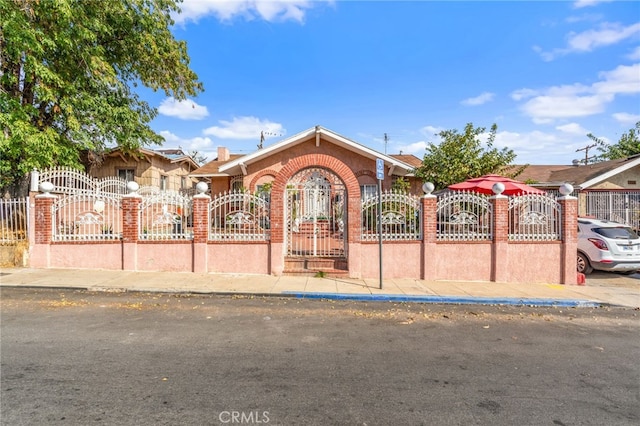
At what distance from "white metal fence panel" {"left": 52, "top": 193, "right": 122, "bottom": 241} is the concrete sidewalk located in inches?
39.3

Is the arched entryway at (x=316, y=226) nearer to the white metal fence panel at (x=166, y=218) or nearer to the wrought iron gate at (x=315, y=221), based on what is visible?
the wrought iron gate at (x=315, y=221)

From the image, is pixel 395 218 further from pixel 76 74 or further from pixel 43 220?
pixel 76 74

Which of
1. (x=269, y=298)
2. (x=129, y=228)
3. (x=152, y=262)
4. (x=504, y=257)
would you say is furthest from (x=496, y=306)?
(x=129, y=228)

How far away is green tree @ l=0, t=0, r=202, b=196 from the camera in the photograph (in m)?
10.6

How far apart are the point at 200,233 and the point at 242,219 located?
1.18m

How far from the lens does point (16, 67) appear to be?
12320 millimetres

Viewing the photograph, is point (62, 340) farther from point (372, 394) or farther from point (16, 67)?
point (16, 67)

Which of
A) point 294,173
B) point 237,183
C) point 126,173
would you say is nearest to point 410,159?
point 237,183

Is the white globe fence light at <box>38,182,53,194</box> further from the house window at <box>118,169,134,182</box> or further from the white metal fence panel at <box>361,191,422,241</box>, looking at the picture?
the house window at <box>118,169,134,182</box>

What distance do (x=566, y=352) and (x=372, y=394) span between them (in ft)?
10.1

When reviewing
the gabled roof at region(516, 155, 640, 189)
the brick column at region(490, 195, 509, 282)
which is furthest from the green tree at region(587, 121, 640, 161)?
the brick column at region(490, 195, 509, 282)

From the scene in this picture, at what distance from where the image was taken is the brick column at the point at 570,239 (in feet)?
30.4

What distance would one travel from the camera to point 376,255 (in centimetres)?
942
